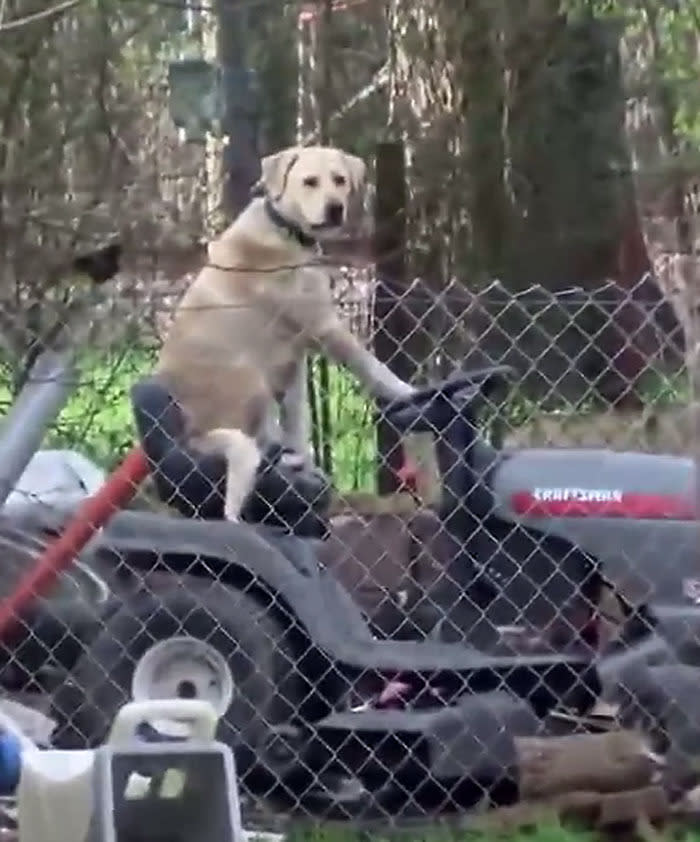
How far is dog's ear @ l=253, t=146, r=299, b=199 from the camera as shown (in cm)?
471

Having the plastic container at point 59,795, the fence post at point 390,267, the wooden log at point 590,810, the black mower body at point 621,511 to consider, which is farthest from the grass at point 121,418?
the wooden log at point 590,810

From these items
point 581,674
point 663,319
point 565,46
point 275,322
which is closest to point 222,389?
point 275,322

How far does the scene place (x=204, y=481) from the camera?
4.05 metres

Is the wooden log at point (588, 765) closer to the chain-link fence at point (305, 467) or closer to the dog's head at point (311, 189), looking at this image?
the chain-link fence at point (305, 467)

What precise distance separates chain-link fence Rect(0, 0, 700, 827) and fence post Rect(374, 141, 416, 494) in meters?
0.02

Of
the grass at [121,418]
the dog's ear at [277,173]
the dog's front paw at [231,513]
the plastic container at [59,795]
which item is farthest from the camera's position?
the dog's ear at [277,173]

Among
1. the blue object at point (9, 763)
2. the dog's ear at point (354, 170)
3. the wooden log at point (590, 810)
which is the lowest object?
the wooden log at point (590, 810)

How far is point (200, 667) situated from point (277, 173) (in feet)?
5.07

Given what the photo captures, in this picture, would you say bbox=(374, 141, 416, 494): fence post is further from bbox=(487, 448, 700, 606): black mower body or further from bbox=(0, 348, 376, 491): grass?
bbox=(487, 448, 700, 606): black mower body

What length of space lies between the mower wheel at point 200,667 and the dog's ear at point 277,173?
4.39ft

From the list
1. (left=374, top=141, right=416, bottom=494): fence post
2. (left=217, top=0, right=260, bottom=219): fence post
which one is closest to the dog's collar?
(left=374, top=141, right=416, bottom=494): fence post

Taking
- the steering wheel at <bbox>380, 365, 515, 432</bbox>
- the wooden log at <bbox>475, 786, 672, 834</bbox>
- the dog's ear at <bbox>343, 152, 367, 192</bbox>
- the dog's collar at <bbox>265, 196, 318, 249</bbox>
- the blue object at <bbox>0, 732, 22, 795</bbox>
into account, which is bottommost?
the wooden log at <bbox>475, 786, 672, 834</bbox>

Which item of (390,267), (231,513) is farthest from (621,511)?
(390,267)

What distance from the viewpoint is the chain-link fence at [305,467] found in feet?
12.1
